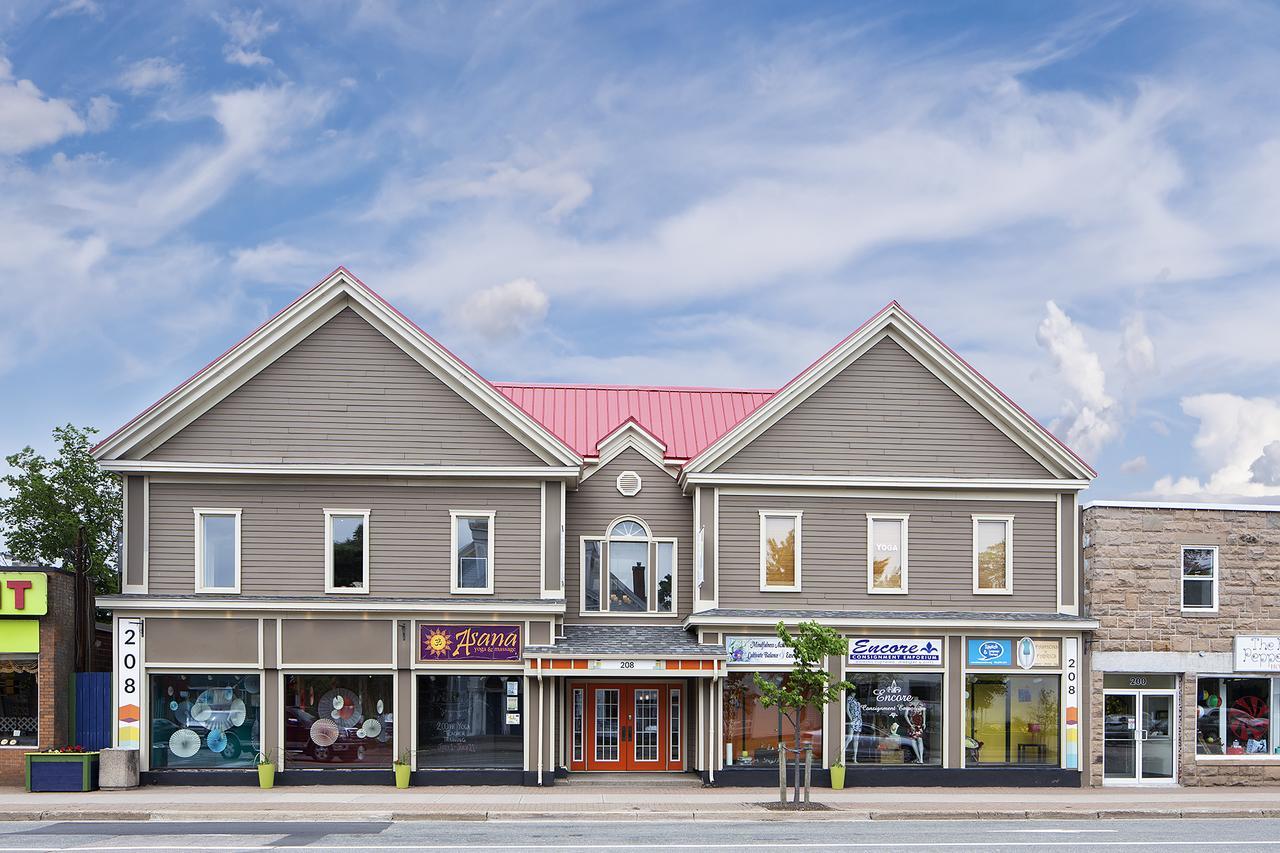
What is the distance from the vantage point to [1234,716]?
31.5 m

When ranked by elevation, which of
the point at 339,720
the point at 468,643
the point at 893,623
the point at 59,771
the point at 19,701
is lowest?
the point at 59,771

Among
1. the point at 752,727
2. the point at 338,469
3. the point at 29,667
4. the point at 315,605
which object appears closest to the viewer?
the point at 29,667

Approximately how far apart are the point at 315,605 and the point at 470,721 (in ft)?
13.9

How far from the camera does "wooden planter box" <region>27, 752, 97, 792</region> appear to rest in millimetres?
27844

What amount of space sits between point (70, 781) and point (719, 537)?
14746mm

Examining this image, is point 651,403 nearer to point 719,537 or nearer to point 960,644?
point 719,537

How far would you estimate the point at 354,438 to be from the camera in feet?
98.8

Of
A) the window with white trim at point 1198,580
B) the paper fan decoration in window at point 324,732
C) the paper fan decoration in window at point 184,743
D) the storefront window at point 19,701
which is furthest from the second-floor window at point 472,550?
the window with white trim at point 1198,580

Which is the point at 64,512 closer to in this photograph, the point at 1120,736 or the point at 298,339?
the point at 298,339

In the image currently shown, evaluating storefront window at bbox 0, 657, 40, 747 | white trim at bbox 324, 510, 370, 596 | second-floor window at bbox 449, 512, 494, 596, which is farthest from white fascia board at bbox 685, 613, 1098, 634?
storefront window at bbox 0, 657, 40, 747

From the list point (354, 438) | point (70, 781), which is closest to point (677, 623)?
point (354, 438)

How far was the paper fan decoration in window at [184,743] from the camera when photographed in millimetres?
29297

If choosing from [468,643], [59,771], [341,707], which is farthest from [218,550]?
[468,643]

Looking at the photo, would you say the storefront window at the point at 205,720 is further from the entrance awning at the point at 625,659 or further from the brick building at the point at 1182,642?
the brick building at the point at 1182,642
